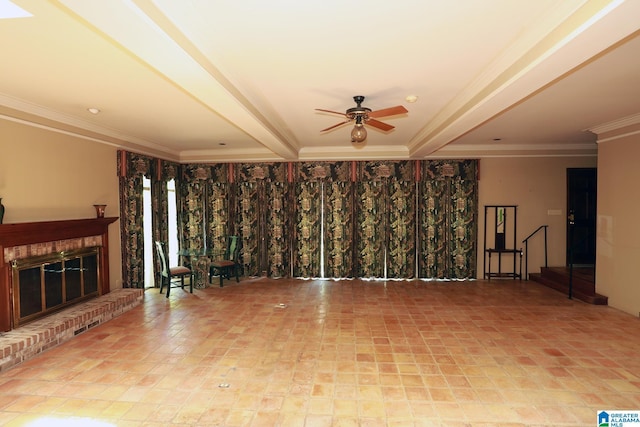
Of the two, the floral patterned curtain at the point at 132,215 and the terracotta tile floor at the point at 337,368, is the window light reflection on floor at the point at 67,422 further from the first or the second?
the floral patterned curtain at the point at 132,215

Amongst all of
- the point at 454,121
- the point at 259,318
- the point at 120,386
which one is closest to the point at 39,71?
the point at 120,386

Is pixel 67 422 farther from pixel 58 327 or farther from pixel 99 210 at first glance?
pixel 99 210

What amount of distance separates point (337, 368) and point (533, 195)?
5830 millimetres

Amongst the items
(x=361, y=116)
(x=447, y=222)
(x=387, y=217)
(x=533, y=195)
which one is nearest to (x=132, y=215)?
(x=361, y=116)

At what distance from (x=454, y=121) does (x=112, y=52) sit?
3546 mm

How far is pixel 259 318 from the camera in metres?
4.70

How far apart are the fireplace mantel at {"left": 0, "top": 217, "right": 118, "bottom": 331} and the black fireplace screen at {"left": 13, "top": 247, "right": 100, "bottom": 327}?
8cm

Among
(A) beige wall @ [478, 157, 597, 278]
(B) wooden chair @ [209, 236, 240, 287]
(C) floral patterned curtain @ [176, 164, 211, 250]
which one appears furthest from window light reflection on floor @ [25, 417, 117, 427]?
(A) beige wall @ [478, 157, 597, 278]

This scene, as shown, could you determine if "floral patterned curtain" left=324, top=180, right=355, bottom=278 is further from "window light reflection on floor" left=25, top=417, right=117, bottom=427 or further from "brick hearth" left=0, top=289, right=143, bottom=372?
"window light reflection on floor" left=25, top=417, right=117, bottom=427

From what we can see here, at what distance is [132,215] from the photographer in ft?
19.5

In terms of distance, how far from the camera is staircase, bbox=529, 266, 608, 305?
5.33 meters

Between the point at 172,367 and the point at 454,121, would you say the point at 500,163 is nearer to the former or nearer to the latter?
the point at 454,121

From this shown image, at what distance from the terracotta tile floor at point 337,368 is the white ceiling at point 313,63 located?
2.60 metres

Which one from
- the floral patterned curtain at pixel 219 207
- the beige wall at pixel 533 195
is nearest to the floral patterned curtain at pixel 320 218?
the floral patterned curtain at pixel 219 207
